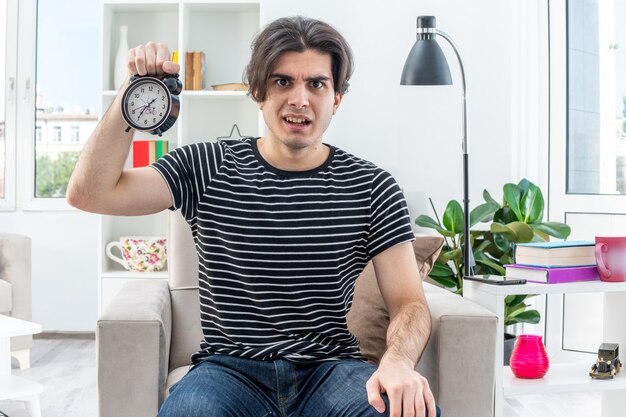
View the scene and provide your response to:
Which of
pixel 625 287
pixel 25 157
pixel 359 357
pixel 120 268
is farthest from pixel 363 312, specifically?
pixel 25 157

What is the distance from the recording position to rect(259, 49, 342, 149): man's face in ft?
5.69

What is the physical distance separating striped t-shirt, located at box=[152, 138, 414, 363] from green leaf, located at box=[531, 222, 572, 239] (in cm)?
165

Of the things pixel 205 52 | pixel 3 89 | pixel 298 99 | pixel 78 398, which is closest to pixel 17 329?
pixel 78 398

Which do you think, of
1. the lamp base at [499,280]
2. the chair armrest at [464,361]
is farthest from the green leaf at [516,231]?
the chair armrest at [464,361]

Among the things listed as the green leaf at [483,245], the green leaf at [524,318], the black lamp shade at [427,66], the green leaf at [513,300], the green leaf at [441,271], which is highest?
the black lamp shade at [427,66]

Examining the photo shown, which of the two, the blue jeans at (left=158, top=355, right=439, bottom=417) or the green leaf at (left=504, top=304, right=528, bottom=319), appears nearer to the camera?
the blue jeans at (left=158, top=355, right=439, bottom=417)

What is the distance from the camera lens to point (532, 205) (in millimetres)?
3367

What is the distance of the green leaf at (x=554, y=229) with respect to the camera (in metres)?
3.23

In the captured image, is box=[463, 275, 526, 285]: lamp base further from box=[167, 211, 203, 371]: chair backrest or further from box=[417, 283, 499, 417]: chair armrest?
box=[167, 211, 203, 371]: chair backrest

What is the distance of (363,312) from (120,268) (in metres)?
2.50

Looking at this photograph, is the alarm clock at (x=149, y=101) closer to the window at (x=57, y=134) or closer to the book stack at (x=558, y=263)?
the book stack at (x=558, y=263)

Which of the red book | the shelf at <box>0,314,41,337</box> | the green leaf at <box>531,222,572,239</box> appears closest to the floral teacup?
the red book

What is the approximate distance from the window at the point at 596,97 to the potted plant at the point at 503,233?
0.50 meters

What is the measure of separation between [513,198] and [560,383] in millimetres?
1193
